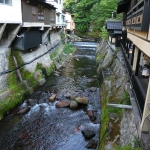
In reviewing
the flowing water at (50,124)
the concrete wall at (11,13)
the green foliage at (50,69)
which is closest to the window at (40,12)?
the concrete wall at (11,13)

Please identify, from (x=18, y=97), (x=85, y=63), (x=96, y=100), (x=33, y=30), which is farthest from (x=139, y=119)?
(x=85, y=63)

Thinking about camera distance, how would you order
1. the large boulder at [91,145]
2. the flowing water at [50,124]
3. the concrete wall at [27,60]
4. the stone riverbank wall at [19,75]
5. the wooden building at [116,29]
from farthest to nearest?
the wooden building at [116,29] < the concrete wall at [27,60] < the stone riverbank wall at [19,75] < the flowing water at [50,124] < the large boulder at [91,145]

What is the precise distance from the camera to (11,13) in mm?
14031

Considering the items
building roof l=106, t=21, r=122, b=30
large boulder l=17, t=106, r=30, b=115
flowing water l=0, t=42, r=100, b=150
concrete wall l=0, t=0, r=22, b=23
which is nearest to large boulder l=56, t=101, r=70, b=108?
flowing water l=0, t=42, r=100, b=150

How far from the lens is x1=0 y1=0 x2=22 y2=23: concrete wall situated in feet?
42.7

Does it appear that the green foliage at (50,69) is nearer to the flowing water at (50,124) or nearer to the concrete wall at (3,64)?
the flowing water at (50,124)

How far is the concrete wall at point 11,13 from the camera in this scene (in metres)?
13.0

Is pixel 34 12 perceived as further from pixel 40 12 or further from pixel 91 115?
pixel 91 115

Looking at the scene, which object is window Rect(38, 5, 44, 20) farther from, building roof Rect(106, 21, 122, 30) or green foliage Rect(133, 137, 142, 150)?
green foliage Rect(133, 137, 142, 150)

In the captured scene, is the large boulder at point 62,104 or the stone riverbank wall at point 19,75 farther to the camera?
the large boulder at point 62,104

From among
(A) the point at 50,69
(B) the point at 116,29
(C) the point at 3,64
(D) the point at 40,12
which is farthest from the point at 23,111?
(B) the point at 116,29

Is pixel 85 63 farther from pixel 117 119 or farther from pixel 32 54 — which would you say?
pixel 117 119

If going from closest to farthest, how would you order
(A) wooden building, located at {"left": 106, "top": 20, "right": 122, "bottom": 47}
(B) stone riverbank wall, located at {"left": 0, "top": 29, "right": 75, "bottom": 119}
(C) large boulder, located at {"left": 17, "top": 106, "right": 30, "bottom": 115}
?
(C) large boulder, located at {"left": 17, "top": 106, "right": 30, "bottom": 115} → (B) stone riverbank wall, located at {"left": 0, "top": 29, "right": 75, "bottom": 119} → (A) wooden building, located at {"left": 106, "top": 20, "right": 122, "bottom": 47}

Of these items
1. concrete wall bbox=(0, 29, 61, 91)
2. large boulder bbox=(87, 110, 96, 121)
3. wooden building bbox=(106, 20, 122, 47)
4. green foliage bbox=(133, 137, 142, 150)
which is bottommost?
large boulder bbox=(87, 110, 96, 121)
